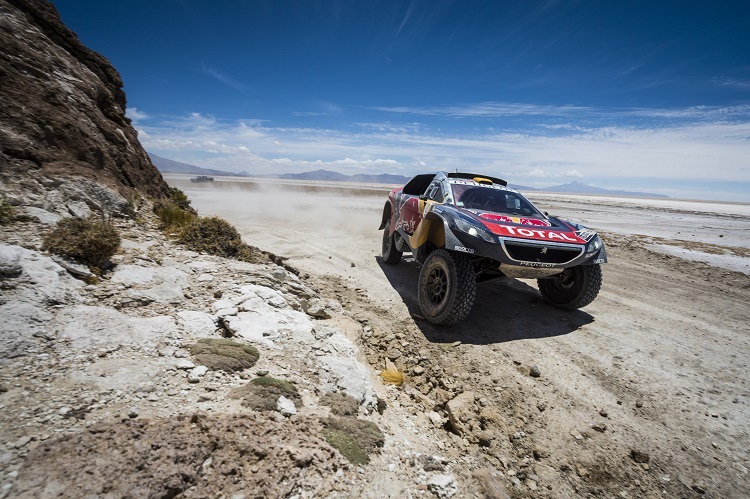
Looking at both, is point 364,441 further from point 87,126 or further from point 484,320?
point 87,126

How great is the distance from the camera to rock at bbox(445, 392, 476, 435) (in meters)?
2.85

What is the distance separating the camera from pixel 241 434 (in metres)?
2.00

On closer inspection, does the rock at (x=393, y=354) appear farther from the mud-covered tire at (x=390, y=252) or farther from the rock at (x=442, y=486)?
the mud-covered tire at (x=390, y=252)

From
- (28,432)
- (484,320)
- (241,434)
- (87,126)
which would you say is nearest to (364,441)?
(241,434)

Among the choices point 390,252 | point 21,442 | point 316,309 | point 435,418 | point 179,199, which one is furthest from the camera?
point 179,199

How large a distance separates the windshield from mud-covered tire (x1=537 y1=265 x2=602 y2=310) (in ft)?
3.74

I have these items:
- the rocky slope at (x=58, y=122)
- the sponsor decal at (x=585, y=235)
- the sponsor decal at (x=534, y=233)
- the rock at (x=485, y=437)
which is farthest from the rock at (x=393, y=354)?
the rocky slope at (x=58, y=122)

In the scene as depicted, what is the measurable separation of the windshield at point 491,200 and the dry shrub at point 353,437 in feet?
12.2

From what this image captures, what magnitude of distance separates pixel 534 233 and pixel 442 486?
3.24 meters

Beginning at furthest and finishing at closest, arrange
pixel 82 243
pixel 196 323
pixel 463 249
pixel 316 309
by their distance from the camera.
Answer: pixel 316 309 < pixel 463 249 < pixel 82 243 < pixel 196 323

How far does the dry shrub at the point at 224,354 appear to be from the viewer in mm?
2617

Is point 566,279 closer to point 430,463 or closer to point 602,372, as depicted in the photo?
point 602,372

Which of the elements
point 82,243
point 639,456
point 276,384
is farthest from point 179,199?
point 639,456

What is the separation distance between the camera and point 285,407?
2.37m
